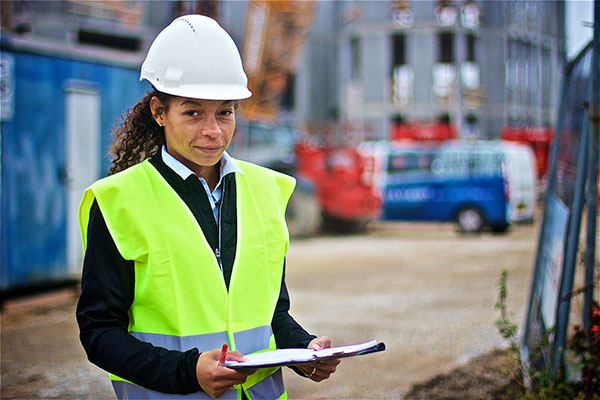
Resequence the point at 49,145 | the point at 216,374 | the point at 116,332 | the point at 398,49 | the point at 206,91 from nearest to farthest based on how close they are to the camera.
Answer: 1. the point at 216,374
2. the point at 116,332
3. the point at 206,91
4. the point at 49,145
5. the point at 398,49

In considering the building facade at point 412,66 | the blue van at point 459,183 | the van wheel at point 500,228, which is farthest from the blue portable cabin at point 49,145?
the building facade at point 412,66

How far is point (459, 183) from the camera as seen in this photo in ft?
48.6

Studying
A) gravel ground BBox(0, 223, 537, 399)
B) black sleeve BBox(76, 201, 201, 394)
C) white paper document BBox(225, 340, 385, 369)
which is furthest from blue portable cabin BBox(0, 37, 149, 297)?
white paper document BBox(225, 340, 385, 369)

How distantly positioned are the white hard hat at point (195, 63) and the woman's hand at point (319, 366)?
63 centimetres

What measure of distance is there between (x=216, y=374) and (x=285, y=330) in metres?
0.42

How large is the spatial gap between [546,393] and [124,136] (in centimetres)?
229

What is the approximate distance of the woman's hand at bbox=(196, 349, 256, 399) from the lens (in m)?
1.63

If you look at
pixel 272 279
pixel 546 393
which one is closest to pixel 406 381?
pixel 546 393

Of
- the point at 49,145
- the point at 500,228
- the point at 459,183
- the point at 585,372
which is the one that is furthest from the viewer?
the point at 459,183

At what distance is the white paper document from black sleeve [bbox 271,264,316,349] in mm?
192

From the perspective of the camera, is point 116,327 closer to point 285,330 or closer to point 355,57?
point 285,330

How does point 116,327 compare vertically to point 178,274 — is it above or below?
below

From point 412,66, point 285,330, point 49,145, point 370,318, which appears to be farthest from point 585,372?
point 412,66

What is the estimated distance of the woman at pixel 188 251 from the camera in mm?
1732
